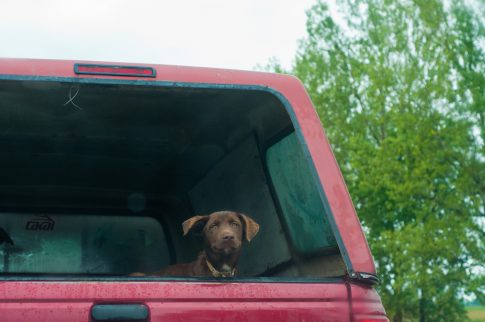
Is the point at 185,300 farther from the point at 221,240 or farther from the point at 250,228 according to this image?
the point at 221,240

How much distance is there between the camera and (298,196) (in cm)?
495

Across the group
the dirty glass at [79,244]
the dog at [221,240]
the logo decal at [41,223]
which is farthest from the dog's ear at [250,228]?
the logo decal at [41,223]

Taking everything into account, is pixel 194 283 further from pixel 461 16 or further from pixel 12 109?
pixel 461 16

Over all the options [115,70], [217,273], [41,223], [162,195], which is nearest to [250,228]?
[217,273]

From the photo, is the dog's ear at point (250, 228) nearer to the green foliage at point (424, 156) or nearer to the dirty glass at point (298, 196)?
the dirty glass at point (298, 196)

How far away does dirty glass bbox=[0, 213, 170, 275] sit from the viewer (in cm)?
766

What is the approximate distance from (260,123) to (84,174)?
2773 millimetres

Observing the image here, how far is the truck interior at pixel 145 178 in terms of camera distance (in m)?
4.99

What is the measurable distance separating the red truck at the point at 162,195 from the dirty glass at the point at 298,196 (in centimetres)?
2

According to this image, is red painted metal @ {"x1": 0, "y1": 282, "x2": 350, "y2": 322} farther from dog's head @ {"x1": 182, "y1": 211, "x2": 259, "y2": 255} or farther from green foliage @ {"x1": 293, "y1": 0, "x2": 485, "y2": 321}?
green foliage @ {"x1": 293, "y1": 0, "x2": 485, "y2": 321}

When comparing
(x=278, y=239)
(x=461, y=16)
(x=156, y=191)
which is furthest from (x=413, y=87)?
(x=278, y=239)

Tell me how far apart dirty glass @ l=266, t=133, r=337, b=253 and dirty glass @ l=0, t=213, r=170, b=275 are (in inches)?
104

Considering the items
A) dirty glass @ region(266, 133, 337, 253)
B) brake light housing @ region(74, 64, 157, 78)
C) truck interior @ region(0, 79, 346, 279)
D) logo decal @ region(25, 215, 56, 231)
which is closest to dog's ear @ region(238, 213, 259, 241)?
truck interior @ region(0, 79, 346, 279)

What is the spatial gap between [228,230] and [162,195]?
2394 millimetres
